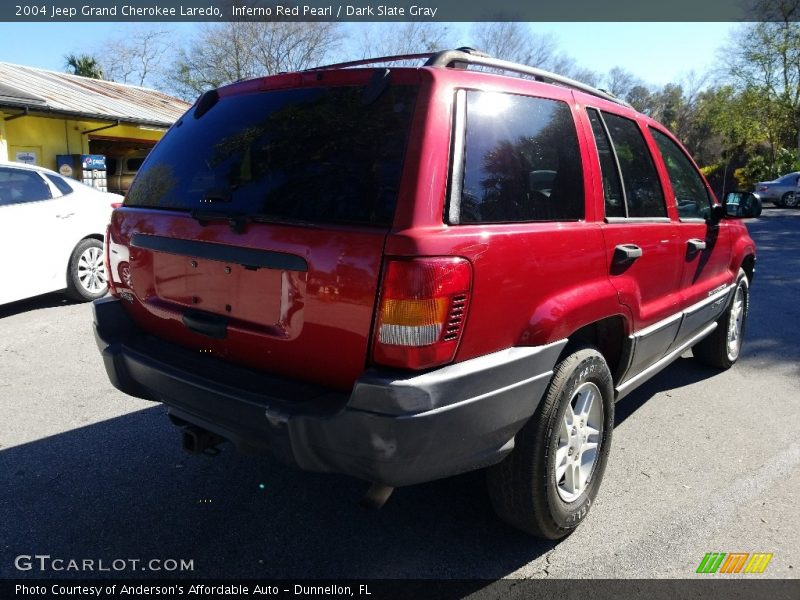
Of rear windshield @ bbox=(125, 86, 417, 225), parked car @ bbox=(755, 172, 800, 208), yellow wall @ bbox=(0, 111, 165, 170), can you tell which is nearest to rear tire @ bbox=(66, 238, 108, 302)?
rear windshield @ bbox=(125, 86, 417, 225)

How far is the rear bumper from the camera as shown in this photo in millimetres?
1979

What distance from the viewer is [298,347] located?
2.23m

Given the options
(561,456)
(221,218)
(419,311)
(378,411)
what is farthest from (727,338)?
(221,218)

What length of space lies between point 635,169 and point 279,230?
210 cm

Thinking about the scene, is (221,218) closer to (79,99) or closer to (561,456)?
(561,456)

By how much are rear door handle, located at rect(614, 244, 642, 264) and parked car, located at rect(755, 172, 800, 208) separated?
2614 centimetres

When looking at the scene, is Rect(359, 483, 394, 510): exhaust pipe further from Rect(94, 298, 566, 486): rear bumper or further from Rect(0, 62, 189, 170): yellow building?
Rect(0, 62, 189, 170): yellow building

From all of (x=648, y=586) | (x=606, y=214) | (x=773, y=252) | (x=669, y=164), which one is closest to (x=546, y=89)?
(x=606, y=214)

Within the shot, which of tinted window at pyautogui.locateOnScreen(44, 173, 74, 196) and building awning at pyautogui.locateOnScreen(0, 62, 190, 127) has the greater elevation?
building awning at pyautogui.locateOnScreen(0, 62, 190, 127)

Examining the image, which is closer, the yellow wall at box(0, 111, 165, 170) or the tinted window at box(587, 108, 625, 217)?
the tinted window at box(587, 108, 625, 217)

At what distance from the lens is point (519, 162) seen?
246 centimetres

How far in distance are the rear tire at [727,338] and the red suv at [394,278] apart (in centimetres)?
216

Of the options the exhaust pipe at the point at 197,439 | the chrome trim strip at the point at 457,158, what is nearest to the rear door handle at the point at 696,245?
the chrome trim strip at the point at 457,158

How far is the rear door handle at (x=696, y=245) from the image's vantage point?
3.73 m
